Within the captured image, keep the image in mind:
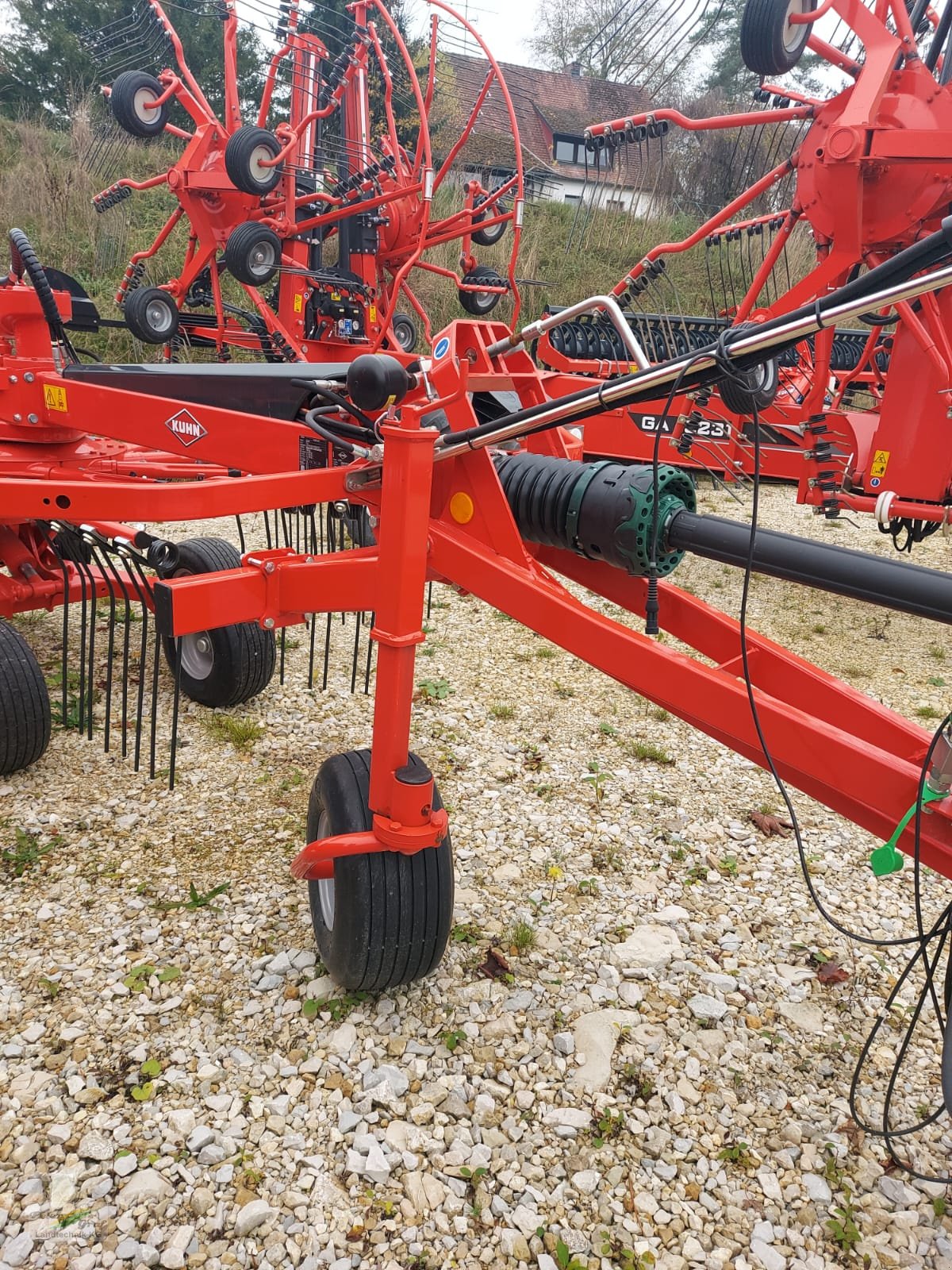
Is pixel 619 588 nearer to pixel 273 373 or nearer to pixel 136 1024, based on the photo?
pixel 273 373

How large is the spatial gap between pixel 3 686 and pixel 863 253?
5.43 m

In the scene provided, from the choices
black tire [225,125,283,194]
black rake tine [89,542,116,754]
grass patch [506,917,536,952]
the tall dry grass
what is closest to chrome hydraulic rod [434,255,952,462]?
grass patch [506,917,536,952]

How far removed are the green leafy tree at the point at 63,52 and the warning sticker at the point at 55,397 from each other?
62.9ft

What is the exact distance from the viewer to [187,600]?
7.59 ft

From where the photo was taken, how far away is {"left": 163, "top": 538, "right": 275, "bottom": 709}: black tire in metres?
4.01

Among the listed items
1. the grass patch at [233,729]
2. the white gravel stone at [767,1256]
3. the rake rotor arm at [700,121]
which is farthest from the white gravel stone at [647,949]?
the rake rotor arm at [700,121]

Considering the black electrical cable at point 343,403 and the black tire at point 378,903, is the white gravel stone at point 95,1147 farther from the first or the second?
the black electrical cable at point 343,403

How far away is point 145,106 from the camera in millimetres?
8461

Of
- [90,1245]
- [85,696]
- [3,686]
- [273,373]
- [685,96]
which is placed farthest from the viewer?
[685,96]

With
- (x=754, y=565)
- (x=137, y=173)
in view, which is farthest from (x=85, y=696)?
(x=137, y=173)

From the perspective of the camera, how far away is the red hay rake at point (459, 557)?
1788 mm

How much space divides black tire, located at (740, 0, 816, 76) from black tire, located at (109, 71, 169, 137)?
19.6ft

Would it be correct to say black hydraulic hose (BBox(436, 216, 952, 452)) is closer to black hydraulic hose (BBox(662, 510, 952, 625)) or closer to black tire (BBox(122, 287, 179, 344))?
black hydraulic hose (BBox(662, 510, 952, 625))

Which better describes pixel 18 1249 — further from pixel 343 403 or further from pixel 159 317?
pixel 159 317
